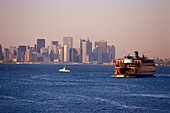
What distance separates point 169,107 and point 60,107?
60.9 ft

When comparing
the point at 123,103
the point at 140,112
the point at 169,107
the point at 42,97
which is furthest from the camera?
the point at 42,97

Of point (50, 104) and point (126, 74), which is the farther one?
point (126, 74)

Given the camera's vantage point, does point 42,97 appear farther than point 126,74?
No

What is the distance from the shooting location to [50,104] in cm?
6359

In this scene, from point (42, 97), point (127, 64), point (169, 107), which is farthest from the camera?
point (127, 64)

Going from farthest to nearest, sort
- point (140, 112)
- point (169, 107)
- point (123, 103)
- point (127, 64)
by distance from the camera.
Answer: point (127, 64) → point (123, 103) → point (169, 107) → point (140, 112)

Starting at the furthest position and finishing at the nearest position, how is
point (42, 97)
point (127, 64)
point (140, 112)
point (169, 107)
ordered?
point (127, 64) → point (42, 97) → point (169, 107) → point (140, 112)

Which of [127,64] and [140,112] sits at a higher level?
[127,64]

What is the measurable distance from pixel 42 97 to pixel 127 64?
2481 inches

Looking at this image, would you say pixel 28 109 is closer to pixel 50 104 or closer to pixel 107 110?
pixel 50 104

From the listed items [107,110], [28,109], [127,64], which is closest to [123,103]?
[107,110]

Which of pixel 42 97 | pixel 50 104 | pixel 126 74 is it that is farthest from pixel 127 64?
pixel 50 104

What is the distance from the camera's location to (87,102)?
66.8m

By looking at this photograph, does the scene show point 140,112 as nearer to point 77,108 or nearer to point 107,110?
point 107,110
